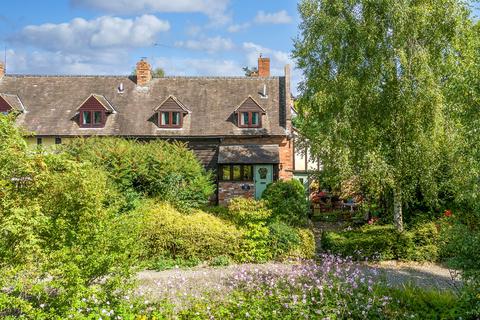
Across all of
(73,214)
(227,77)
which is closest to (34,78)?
(227,77)

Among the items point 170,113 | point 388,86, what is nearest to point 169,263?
point 388,86

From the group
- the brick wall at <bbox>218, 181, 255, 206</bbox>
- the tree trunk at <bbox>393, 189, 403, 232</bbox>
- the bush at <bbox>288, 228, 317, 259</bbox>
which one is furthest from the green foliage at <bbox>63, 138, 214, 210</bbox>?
the tree trunk at <bbox>393, 189, 403, 232</bbox>

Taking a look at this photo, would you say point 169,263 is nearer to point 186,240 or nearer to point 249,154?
point 186,240

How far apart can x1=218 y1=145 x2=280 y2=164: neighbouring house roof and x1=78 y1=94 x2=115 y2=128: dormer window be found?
309 inches

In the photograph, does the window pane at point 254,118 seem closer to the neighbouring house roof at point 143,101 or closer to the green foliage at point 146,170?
the neighbouring house roof at point 143,101

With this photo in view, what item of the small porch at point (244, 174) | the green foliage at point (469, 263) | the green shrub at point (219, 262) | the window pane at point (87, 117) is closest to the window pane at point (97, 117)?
the window pane at point (87, 117)

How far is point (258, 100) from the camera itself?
29.8 m

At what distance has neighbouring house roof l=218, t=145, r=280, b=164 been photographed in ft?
87.6

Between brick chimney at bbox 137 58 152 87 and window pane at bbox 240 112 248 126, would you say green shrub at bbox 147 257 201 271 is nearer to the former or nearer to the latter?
window pane at bbox 240 112 248 126

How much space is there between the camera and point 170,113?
28.4 m

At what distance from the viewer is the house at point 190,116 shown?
27.5 m

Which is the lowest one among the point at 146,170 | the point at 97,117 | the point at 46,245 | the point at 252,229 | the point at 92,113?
the point at 252,229

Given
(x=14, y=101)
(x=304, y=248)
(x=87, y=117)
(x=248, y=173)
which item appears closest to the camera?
(x=304, y=248)

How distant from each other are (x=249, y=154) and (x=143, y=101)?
827cm
